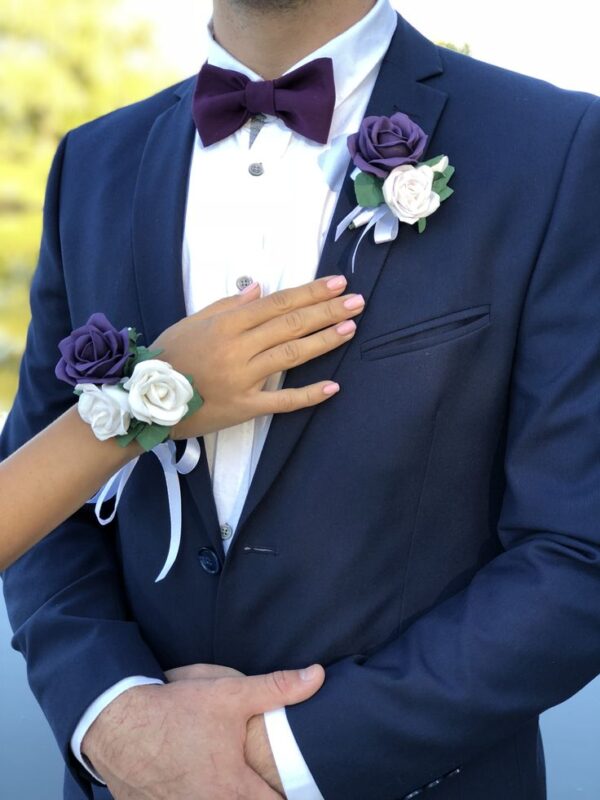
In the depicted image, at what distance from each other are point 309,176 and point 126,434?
0.50 meters

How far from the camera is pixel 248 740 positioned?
1482 millimetres

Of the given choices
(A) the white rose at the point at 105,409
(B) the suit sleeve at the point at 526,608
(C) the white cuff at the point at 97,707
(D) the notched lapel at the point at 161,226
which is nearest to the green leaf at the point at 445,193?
(B) the suit sleeve at the point at 526,608

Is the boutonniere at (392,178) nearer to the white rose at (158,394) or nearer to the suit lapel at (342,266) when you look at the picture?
the suit lapel at (342,266)

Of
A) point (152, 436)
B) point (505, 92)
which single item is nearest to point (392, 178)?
point (505, 92)

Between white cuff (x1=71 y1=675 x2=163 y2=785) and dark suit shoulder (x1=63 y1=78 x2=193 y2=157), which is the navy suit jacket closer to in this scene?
white cuff (x1=71 y1=675 x2=163 y2=785)

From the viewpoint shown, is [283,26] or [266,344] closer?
[266,344]

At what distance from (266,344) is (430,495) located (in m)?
0.32

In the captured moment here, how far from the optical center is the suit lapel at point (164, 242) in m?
1.58

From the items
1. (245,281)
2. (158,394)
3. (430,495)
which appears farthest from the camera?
(245,281)

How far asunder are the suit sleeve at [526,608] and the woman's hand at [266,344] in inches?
10.4

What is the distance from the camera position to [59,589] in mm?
1763

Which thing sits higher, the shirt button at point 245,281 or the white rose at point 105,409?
the shirt button at point 245,281

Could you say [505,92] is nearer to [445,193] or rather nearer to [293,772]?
[445,193]

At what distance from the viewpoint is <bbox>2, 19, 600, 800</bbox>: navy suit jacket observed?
1.43 metres
